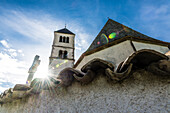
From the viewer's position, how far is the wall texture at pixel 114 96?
113 cm

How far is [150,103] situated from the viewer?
113 cm

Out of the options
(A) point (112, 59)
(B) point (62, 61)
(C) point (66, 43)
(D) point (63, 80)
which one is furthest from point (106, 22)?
(C) point (66, 43)

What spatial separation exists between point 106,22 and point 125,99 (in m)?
7.62

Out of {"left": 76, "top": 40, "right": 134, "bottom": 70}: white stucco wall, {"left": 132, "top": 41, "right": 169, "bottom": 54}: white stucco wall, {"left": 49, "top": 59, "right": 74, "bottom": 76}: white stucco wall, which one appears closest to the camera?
{"left": 76, "top": 40, "right": 134, "bottom": 70}: white stucco wall

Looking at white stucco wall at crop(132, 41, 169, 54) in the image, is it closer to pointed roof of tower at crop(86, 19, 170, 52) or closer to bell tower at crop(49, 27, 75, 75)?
pointed roof of tower at crop(86, 19, 170, 52)

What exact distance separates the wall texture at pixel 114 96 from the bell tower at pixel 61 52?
12.1m

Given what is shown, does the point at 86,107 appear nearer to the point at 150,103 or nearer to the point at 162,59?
the point at 150,103

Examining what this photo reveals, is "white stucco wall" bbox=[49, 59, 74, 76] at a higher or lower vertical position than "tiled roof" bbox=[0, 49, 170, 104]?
higher

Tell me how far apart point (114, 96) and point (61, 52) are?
15.8 metres

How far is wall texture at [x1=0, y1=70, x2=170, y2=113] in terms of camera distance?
1129 mm

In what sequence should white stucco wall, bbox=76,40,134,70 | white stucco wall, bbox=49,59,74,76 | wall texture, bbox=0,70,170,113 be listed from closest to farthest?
wall texture, bbox=0,70,170,113 → white stucco wall, bbox=76,40,134,70 → white stucco wall, bbox=49,59,74,76

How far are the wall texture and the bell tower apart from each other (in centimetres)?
1209

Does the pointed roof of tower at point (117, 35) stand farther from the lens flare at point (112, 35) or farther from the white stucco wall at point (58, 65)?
the white stucco wall at point (58, 65)

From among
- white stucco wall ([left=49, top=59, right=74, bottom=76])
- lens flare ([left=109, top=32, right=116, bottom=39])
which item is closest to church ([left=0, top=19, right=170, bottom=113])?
lens flare ([left=109, top=32, right=116, bottom=39])
